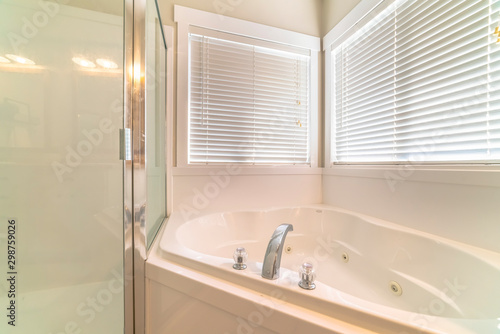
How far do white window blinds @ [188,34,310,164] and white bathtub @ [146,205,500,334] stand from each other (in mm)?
478

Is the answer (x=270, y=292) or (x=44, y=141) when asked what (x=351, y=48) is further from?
(x=44, y=141)

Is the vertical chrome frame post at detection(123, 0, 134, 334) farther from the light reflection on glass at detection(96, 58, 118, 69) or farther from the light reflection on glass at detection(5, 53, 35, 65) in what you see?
the light reflection on glass at detection(5, 53, 35, 65)

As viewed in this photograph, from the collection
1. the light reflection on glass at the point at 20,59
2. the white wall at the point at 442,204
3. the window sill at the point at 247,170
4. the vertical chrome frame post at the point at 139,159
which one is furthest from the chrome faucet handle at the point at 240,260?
the light reflection on glass at the point at 20,59

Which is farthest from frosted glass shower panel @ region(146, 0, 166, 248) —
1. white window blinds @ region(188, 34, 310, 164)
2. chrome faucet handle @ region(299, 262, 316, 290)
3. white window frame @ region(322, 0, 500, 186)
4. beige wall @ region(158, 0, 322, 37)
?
white window frame @ region(322, 0, 500, 186)

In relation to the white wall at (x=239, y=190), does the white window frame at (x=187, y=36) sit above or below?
above

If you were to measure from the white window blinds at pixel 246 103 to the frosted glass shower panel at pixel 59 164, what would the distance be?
562 mm

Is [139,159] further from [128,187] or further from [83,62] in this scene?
[83,62]

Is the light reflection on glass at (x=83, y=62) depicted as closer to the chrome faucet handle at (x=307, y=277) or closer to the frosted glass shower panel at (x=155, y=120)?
the frosted glass shower panel at (x=155, y=120)

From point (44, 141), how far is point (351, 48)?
6.44 ft

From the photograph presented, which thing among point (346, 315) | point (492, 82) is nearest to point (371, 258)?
point (346, 315)

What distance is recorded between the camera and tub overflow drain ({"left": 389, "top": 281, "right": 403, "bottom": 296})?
955mm

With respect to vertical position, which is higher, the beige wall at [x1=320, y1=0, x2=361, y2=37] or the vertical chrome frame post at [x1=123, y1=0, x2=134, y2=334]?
the beige wall at [x1=320, y1=0, x2=361, y2=37]

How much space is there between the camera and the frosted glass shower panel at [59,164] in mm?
902

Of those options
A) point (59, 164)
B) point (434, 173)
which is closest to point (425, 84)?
point (434, 173)
